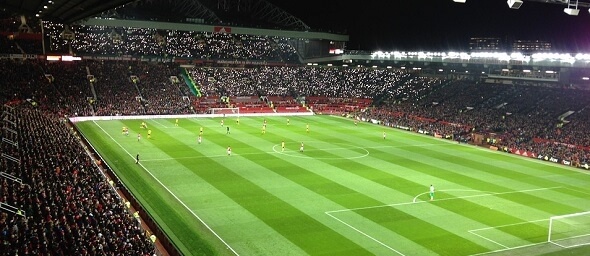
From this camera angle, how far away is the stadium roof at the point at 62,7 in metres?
24.5

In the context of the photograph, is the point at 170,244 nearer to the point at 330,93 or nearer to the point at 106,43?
the point at 330,93

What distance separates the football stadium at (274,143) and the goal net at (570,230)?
0.13 m

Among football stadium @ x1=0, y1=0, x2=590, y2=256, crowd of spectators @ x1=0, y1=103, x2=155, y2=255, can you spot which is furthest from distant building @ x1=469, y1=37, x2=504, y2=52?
crowd of spectators @ x1=0, y1=103, x2=155, y2=255

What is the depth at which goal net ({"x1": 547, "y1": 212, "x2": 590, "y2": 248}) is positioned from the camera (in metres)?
23.5

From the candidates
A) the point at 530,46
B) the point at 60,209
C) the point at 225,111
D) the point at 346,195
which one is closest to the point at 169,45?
the point at 225,111

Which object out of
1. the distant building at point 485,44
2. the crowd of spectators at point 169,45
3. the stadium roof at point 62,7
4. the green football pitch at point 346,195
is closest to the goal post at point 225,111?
the green football pitch at point 346,195

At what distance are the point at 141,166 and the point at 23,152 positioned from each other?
8.72 m

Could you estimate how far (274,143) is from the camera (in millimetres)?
49125

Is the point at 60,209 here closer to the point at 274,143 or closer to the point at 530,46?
the point at 274,143

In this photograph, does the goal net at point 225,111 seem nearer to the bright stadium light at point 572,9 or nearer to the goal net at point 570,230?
the goal net at point 570,230

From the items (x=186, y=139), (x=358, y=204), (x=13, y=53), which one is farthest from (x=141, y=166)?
(x=13, y=53)

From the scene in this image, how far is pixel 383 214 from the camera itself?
27.0 m

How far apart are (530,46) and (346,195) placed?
5033 centimetres

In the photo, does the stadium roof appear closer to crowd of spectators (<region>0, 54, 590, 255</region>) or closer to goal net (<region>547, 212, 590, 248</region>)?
crowd of spectators (<region>0, 54, 590, 255</region>)
